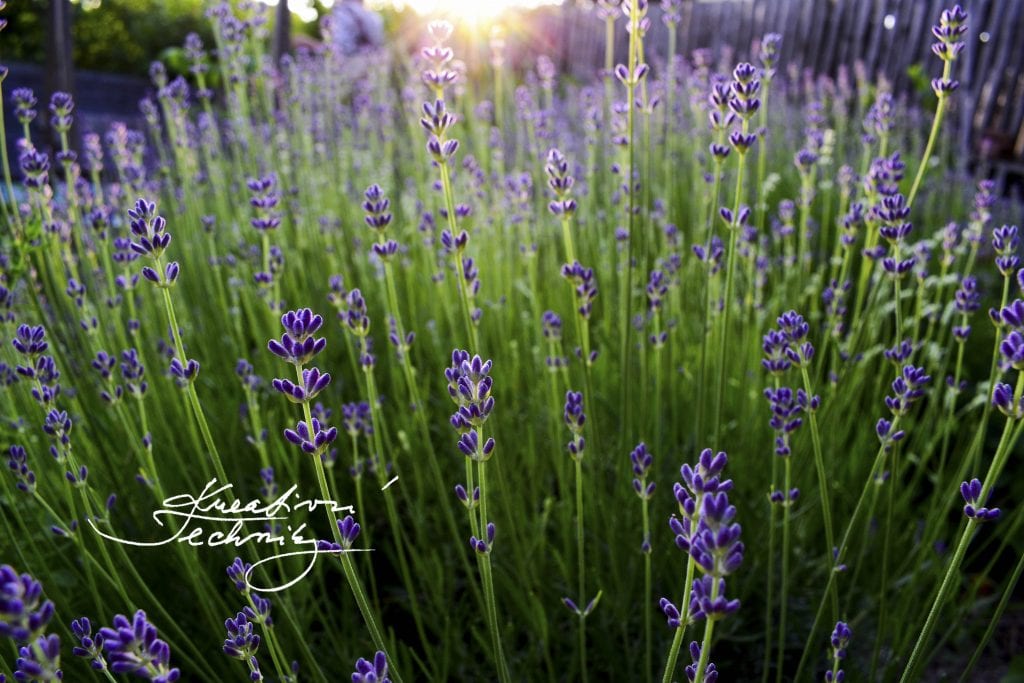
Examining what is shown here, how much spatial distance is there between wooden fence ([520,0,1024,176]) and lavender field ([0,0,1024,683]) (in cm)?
347

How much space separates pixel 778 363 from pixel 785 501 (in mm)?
259

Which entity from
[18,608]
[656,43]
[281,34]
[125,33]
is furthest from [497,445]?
[125,33]

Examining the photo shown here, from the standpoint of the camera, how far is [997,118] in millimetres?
7734

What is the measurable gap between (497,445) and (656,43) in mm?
11203

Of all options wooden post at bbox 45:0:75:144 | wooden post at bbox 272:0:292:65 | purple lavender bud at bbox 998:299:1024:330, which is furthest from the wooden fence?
purple lavender bud at bbox 998:299:1024:330

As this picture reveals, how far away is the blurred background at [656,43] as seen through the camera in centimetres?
700

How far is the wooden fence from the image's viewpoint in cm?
743

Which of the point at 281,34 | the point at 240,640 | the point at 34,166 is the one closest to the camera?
the point at 240,640

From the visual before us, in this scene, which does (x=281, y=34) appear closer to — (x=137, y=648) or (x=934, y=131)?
(x=934, y=131)

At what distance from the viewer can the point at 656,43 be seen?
1190 cm

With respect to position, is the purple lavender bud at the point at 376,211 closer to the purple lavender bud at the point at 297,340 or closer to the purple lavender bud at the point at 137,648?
the purple lavender bud at the point at 297,340

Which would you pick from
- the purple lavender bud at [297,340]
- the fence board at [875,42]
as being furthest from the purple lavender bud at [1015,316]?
the fence board at [875,42]

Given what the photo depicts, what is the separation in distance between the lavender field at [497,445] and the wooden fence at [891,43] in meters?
3.47

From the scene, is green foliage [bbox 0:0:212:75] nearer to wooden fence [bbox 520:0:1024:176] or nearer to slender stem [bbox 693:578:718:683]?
wooden fence [bbox 520:0:1024:176]
